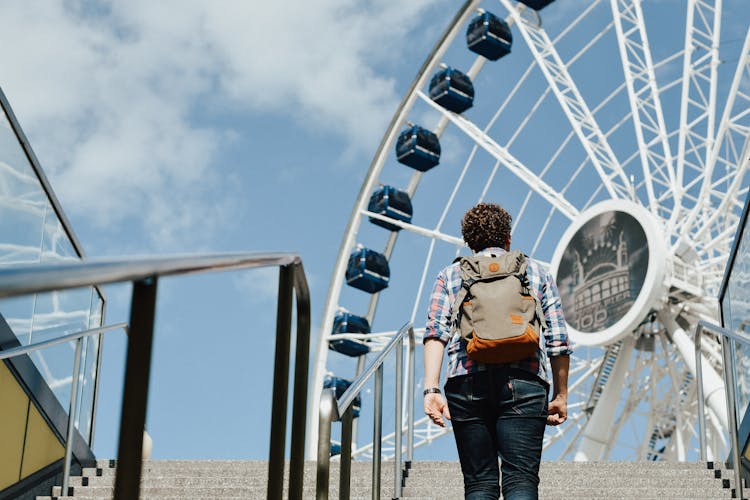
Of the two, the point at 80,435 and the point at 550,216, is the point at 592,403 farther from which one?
the point at 80,435

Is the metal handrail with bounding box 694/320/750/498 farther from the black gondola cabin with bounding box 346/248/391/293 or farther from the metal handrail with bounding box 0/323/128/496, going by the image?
the black gondola cabin with bounding box 346/248/391/293

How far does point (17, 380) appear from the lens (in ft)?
16.5

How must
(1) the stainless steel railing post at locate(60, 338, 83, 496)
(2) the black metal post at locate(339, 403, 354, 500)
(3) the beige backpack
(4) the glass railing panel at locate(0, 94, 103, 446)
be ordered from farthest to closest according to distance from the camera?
(4) the glass railing panel at locate(0, 94, 103, 446), (1) the stainless steel railing post at locate(60, 338, 83, 496), (2) the black metal post at locate(339, 403, 354, 500), (3) the beige backpack

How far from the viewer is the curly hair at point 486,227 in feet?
10.8

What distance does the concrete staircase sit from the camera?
4645 millimetres

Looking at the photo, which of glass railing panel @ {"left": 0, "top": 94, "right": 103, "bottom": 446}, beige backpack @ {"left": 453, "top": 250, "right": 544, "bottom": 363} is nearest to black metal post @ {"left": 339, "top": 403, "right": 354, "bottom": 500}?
beige backpack @ {"left": 453, "top": 250, "right": 544, "bottom": 363}

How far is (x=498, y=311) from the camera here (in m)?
2.94

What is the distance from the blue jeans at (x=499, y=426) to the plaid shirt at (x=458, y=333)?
0.05 meters

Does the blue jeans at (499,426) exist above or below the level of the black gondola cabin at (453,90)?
below

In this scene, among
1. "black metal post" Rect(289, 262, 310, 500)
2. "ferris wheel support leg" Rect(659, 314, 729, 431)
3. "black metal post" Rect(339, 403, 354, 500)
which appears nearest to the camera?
"black metal post" Rect(289, 262, 310, 500)

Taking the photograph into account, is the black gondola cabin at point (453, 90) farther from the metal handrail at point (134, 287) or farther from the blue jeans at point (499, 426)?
the metal handrail at point (134, 287)

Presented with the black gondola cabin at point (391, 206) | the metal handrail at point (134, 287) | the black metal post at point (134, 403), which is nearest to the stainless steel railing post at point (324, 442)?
the metal handrail at point (134, 287)

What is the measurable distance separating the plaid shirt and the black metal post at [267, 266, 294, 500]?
2.71 ft

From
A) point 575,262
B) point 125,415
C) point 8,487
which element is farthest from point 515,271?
point 575,262
